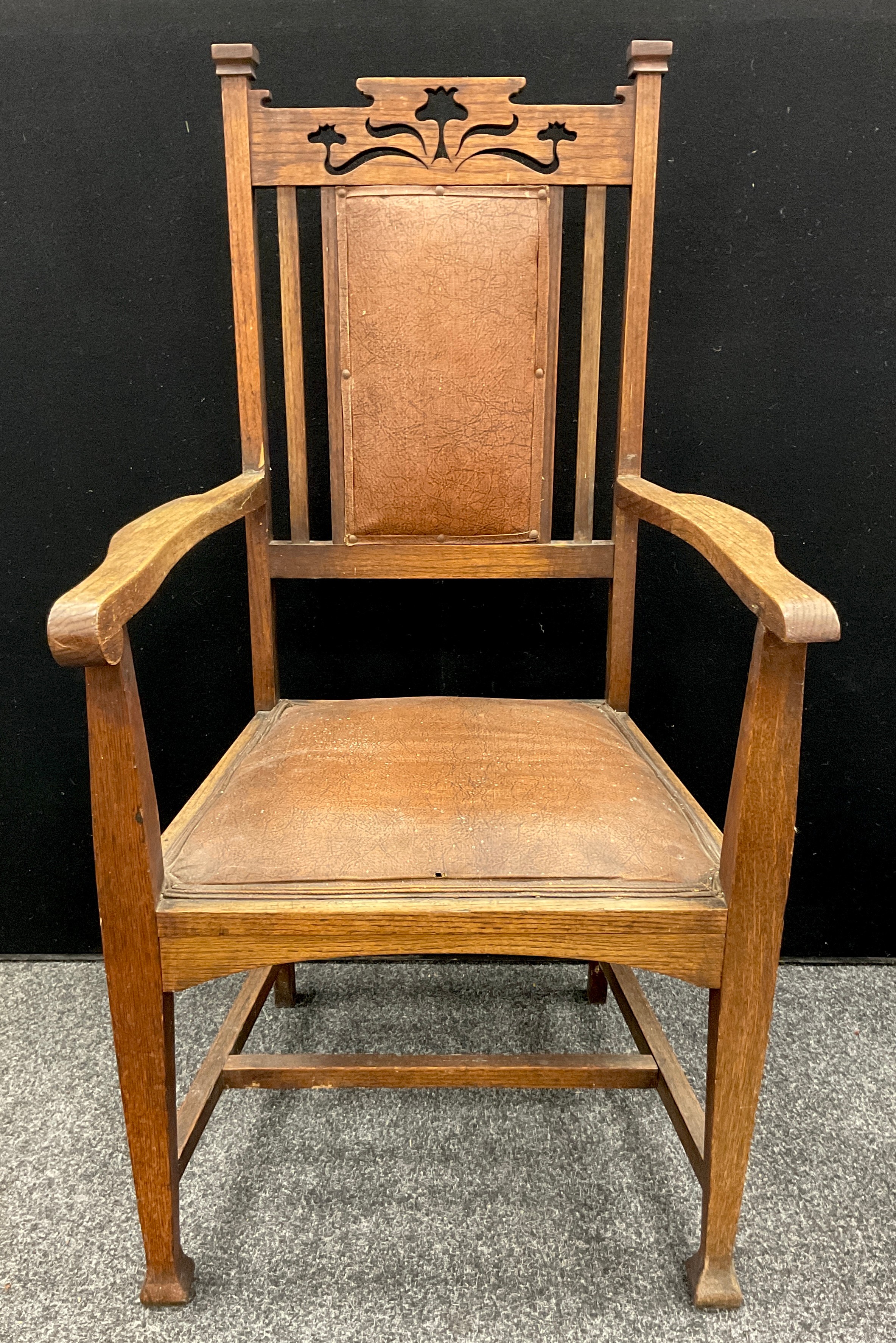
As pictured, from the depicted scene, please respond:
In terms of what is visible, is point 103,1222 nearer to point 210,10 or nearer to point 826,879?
point 826,879

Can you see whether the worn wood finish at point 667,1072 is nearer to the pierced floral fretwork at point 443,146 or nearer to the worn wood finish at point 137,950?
the worn wood finish at point 137,950

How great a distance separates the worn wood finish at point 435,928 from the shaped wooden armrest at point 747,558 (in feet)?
0.86

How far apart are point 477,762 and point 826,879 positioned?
89 centimetres

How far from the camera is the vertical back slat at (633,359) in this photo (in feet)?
3.69

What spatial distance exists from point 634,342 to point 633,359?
0.07ft

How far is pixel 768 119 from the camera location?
1.32 m

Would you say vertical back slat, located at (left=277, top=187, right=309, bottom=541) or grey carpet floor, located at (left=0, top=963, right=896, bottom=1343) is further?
vertical back slat, located at (left=277, top=187, right=309, bottom=541)

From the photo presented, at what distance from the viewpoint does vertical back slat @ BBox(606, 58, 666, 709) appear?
3.69 feet

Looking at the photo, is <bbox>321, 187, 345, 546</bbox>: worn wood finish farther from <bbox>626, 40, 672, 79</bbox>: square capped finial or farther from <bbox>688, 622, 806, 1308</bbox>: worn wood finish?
<bbox>688, 622, 806, 1308</bbox>: worn wood finish

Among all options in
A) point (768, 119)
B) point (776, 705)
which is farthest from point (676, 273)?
point (776, 705)

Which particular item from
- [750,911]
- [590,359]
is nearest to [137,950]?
[750,911]

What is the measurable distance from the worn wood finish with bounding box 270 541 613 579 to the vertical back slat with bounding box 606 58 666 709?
30 mm

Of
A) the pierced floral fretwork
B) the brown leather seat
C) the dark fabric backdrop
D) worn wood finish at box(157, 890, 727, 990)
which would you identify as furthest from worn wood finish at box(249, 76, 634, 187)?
worn wood finish at box(157, 890, 727, 990)

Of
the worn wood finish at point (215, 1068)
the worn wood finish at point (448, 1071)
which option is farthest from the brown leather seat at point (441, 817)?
the worn wood finish at point (448, 1071)
